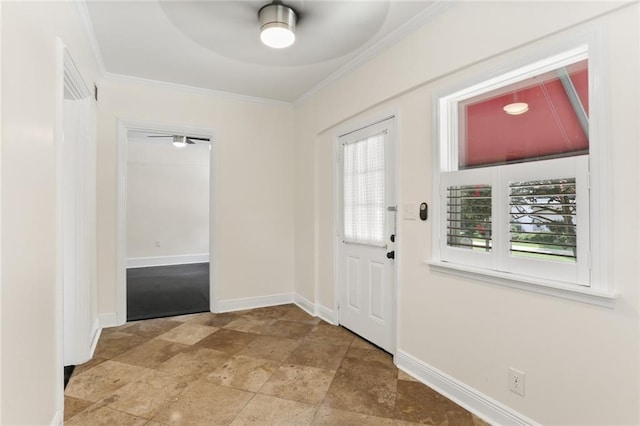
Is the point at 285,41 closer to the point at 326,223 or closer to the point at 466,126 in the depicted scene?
the point at 466,126

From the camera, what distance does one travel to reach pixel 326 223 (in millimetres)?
3689

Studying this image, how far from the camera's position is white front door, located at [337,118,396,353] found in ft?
9.18

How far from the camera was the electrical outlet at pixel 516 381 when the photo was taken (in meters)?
1.75

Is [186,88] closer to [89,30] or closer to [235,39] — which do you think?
[89,30]

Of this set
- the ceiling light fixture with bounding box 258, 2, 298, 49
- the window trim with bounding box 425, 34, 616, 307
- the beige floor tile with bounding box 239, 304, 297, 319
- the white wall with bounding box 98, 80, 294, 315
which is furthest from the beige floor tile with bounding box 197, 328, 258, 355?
the ceiling light fixture with bounding box 258, 2, 298, 49

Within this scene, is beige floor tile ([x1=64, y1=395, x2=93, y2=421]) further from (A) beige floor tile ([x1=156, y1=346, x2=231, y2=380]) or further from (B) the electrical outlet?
(B) the electrical outlet

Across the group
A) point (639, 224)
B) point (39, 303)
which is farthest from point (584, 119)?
point (39, 303)

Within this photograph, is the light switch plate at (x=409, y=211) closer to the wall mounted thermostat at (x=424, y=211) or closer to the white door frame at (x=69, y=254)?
the wall mounted thermostat at (x=424, y=211)

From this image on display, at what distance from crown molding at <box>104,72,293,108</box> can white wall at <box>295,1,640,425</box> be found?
1.37m

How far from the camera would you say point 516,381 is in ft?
5.82

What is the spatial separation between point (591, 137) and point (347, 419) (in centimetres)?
202

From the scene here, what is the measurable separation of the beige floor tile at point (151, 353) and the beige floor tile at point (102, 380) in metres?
0.07

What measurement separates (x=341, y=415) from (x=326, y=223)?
2.07 meters

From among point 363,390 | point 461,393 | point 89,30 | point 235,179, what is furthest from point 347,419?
point 89,30
